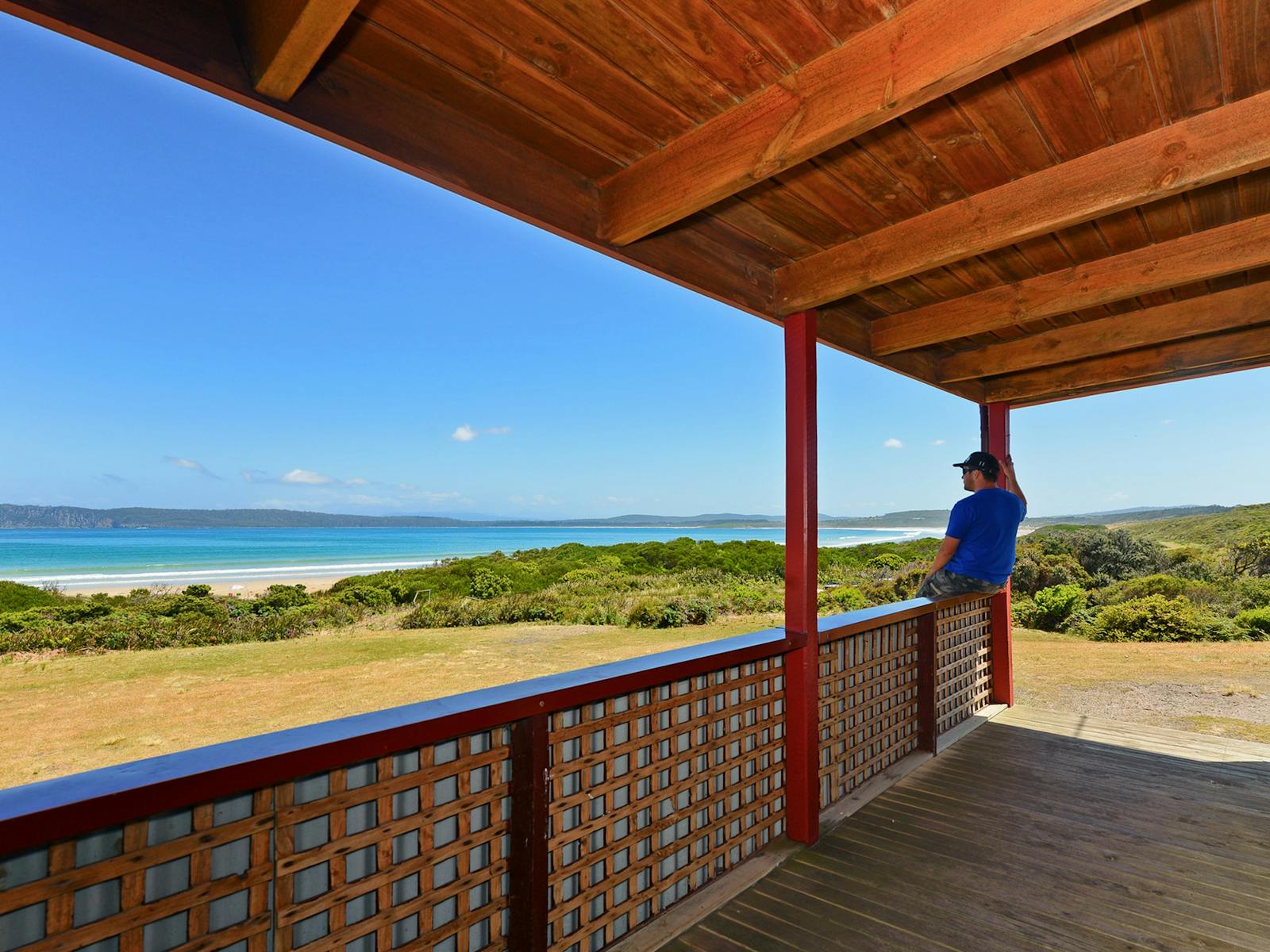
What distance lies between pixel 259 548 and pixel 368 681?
24803mm

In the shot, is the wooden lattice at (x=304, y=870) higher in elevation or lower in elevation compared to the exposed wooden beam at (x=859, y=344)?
lower

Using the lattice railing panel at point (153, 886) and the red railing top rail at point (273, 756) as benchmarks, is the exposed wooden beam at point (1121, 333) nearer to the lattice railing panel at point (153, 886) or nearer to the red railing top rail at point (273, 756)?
the red railing top rail at point (273, 756)

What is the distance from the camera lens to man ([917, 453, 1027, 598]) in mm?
3406

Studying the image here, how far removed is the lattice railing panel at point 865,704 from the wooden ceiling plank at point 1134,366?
1.75 metres

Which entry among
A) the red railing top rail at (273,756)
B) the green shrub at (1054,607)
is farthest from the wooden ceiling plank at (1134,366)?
the green shrub at (1054,607)

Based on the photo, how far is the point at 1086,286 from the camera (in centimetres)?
250

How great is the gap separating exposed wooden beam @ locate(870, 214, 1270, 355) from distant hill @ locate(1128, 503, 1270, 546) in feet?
51.9

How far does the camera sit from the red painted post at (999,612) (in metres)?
4.28

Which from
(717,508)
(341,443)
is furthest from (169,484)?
(717,508)

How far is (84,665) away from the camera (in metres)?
17.8

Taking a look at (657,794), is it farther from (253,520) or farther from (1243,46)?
(253,520)

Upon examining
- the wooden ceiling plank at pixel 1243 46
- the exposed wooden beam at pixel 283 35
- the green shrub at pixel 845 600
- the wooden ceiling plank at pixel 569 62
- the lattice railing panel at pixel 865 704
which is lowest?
the green shrub at pixel 845 600

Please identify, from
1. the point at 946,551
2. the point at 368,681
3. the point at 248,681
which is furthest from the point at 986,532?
the point at 248,681

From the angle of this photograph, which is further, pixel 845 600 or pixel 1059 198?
pixel 845 600
